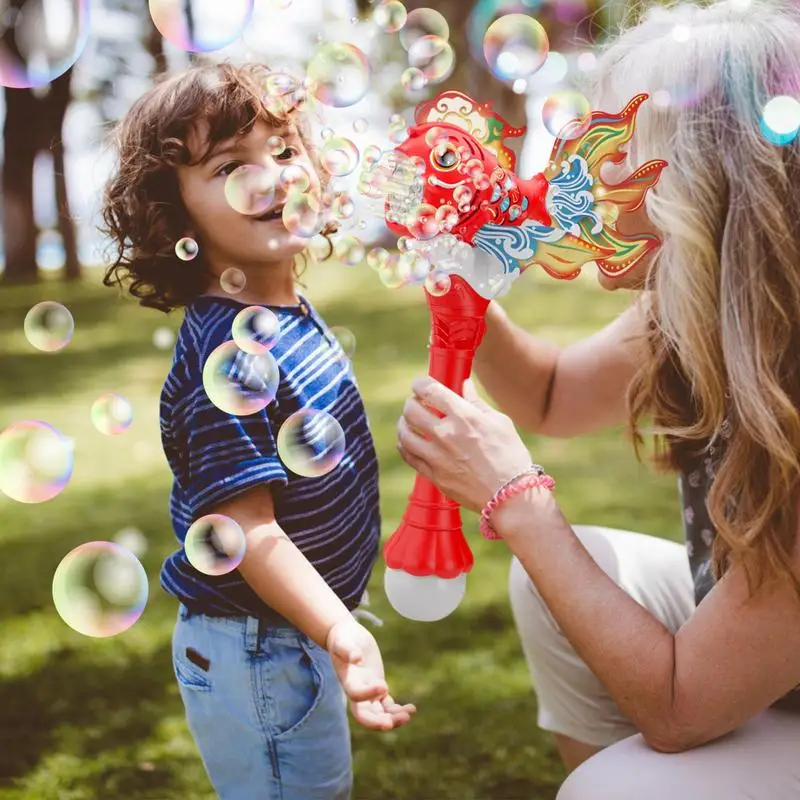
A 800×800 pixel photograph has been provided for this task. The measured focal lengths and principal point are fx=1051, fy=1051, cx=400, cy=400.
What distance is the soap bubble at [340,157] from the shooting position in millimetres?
1341

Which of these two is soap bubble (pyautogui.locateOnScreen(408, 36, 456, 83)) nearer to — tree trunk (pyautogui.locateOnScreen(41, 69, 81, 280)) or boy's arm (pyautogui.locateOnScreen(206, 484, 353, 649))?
boy's arm (pyautogui.locateOnScreen(206, 484, 353, 649))

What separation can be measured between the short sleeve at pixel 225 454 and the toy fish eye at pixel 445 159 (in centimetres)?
36

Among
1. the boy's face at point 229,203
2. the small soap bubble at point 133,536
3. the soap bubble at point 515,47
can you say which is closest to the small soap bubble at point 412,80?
the soap bubble at point 515,47

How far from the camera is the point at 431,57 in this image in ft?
5.21

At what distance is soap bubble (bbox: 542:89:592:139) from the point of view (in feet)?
4.48

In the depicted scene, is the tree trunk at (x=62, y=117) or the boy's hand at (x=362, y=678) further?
the tree trunk at (x=62, y=117)

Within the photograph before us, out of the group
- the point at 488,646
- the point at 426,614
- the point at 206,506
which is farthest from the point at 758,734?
the point at 488,646

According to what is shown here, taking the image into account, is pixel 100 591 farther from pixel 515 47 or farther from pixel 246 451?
pixel 515 47

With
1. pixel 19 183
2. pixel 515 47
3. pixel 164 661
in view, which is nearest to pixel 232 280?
pixel 515 47

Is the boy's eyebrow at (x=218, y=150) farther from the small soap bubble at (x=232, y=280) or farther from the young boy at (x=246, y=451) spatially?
the small soap bubble at (x=232, y=280)

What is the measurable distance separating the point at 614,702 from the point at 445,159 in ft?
3.25

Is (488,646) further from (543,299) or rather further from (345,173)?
(543,299)

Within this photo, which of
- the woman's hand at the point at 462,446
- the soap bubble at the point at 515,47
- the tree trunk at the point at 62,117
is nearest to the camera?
the woman's hand at the point at 462,446

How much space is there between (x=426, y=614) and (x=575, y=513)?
7.19 ft
